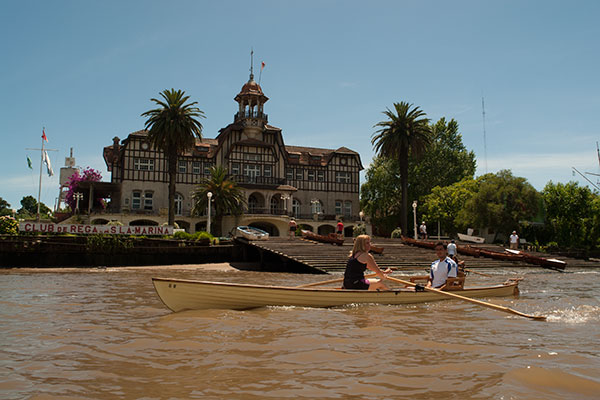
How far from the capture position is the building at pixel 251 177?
52156 millimetres

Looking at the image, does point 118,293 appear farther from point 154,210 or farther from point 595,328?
point 154,210

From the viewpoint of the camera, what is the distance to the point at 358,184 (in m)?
63.8

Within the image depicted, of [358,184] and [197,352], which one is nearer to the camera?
[197,352]

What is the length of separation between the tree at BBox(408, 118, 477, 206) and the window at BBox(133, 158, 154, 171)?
3411 centimetres

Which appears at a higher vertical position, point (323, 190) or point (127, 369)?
point (323, 190)

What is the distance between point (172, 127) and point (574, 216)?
41.7 meters

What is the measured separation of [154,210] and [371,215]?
105 ft

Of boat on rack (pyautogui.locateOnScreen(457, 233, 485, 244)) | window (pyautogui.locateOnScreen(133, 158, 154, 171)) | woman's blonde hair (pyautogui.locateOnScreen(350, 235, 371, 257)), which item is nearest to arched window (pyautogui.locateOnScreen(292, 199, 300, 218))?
window (pyautogui.locateOnScreen(133, 158, 154, 171))

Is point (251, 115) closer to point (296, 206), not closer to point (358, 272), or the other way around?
point (296, 206)

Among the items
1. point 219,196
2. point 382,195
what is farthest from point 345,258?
point 382,195

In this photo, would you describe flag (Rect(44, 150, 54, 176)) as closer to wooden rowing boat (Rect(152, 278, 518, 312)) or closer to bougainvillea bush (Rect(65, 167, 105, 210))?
bougainvillea bush (Rect(65, 167, 105, 210))

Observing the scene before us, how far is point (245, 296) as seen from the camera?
10008mm

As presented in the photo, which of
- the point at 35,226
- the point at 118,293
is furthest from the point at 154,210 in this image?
the point at 118,293

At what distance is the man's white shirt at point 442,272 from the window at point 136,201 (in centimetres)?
4524
